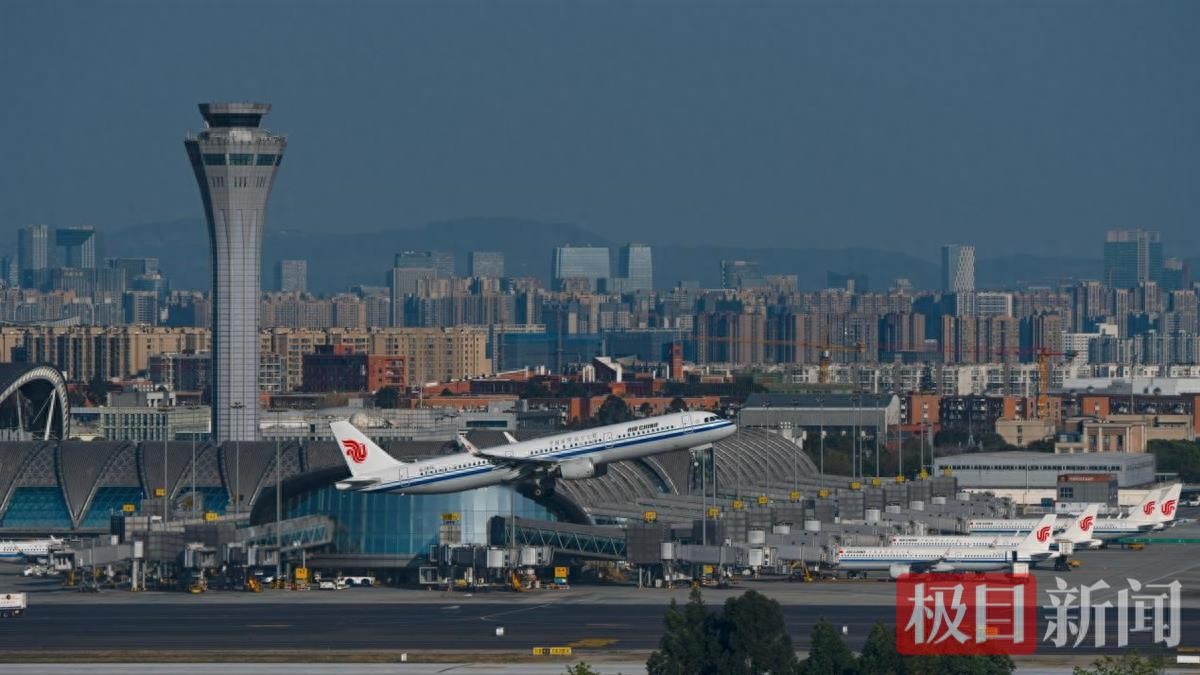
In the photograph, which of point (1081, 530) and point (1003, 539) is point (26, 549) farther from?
point (1081, 530)

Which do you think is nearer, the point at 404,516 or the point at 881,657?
the point at 881,657

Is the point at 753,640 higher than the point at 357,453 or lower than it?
lower

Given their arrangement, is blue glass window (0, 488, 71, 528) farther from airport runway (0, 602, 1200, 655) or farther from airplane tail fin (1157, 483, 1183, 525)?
airplane tail fin (1157, 483, 1183, 525)

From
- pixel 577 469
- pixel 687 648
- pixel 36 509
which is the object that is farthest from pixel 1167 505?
pixel 687 648

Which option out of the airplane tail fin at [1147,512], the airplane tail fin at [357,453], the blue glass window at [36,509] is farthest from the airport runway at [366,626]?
the airplane tail fin at [1147,512]

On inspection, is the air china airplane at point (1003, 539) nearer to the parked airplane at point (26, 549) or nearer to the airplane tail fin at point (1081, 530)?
the airplane tail fin at point (1081, 530)

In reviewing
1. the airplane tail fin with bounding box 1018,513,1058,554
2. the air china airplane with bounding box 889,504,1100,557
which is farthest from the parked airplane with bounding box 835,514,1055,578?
the air china airplane with bounding box 889,504,1100,557

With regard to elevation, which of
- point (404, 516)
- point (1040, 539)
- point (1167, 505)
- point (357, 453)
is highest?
point (357, 453)
